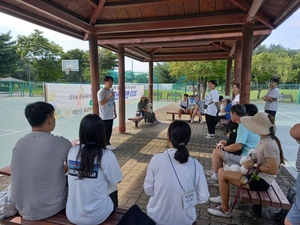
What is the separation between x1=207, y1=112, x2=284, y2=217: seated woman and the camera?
2.06m

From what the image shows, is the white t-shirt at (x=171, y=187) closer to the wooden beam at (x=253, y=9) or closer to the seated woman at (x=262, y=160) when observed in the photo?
the seated woman at (x=262, y=160)

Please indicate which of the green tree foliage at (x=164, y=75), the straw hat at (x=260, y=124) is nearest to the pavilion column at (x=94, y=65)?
the straw hat at (x=260, y=124)

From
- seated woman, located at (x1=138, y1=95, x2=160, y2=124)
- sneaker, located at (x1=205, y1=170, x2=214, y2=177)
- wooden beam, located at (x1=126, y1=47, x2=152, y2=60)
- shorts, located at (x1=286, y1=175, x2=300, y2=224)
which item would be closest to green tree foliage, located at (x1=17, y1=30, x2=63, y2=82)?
wooden beam, located at (x1=126, y1=47, x2=152, y2=60)

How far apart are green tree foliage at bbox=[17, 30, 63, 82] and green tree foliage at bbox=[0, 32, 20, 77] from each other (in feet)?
17.5

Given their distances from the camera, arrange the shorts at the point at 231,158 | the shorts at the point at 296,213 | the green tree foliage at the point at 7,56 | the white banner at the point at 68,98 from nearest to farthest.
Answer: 1. the shorts at the point at 296,213
2. the shorts at the point at 231,158
3. the white banner at the point at 68,98
4. the green tree foliage at the point at 7,56

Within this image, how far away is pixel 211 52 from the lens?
9234mm

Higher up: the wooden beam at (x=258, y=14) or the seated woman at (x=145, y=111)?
the wooden beam at (x=258, y=14)

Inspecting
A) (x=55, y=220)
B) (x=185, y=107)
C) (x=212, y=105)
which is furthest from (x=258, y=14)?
(x=185, y=107)

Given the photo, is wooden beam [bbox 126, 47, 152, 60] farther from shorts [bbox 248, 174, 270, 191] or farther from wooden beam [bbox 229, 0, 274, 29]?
shorts [bbox 248, 174, 270, 191]

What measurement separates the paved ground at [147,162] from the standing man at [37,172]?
1229mm

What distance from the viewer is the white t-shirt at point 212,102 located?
5.78m

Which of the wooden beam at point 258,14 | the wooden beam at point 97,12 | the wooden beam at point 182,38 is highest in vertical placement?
the wooden beam at point 97,12

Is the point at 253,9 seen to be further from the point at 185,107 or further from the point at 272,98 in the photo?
the point at 185,107

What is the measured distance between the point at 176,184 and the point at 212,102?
15.7 feet
